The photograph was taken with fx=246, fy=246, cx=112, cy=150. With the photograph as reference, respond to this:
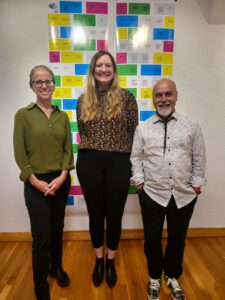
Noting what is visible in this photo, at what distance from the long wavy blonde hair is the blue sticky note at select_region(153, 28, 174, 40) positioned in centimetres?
84

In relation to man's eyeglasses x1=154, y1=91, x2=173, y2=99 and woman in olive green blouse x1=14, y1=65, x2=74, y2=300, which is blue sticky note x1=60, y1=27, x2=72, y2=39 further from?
man's eyeglasses x1=154, y1=91, x2=173, y2=99

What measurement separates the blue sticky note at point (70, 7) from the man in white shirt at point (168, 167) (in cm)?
120

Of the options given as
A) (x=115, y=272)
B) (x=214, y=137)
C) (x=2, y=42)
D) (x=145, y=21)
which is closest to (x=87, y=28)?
(x=145, y=21)

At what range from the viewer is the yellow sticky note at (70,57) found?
7.29ft

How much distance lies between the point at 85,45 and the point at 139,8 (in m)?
0.58

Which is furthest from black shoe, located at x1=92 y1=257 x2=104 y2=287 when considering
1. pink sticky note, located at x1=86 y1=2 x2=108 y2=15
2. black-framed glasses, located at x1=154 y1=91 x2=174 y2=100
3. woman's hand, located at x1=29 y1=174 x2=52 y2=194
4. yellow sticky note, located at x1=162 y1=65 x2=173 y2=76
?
pink sticky note, located at x1=86 y1=2 x2=108 y2=15

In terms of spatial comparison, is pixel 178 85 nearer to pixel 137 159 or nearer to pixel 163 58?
pixel 163 58

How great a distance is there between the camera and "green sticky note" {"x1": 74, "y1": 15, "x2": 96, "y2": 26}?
218cm

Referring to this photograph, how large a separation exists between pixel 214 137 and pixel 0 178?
2.14m

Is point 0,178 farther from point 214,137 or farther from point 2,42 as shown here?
point 214,137

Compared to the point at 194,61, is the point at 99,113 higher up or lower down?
lower down

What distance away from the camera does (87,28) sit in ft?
7.19

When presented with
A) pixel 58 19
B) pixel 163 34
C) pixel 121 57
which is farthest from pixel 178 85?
pixel 58 19

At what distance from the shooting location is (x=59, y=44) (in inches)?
86.6
